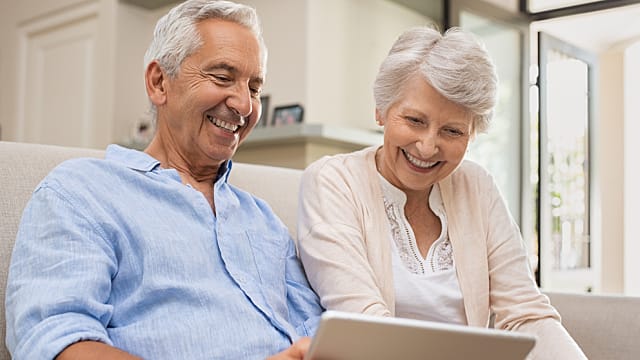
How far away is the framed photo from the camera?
3893 millimetres

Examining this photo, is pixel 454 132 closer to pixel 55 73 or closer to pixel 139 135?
pixel 139 135

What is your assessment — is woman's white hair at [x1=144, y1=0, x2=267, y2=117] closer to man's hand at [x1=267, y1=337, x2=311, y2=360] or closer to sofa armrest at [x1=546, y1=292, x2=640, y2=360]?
man's hand at [x1=267, y1=337, x2=311, y2=360]

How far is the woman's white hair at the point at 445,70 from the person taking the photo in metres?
1.44

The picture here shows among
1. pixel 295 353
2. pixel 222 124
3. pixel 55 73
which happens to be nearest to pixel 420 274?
pixel 295 353

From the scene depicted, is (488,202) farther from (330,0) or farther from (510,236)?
(330,0)

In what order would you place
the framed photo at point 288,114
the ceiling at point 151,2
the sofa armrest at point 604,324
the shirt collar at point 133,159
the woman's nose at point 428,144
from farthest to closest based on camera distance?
the ceiling at point 151,2 → the framed photo at point 288,114 → the sofa armrest at point 604,324 → the woman's nose at point 428,144 → the shirt collar at point 133,159

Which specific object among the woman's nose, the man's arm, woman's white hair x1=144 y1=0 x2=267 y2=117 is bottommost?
the man's arm

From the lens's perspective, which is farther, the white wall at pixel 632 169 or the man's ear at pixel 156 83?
the white wall at pixel 632 169

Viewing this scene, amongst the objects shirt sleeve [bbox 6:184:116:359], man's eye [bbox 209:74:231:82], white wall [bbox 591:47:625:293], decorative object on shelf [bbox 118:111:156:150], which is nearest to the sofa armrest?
man's eye [bbox 209:74:231:82]

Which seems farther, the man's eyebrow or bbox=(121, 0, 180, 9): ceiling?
bbox=(121, 0, 180, 9): ceiling

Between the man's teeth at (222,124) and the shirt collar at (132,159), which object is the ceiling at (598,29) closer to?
the man's teeth at (222,124)

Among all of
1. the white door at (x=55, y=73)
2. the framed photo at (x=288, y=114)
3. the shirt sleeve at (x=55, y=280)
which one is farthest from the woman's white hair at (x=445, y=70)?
the white door at (x=55, y=73)

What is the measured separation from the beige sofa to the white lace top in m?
0.32

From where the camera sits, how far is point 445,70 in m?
1.44
